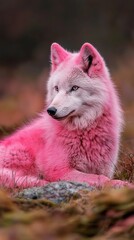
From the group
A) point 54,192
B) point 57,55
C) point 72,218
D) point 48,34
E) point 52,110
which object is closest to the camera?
point 72,218

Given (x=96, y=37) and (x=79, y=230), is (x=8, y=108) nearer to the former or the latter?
(x=96, y=37)

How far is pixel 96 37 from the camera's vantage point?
29203 millimetres

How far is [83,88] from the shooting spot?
25.4ft

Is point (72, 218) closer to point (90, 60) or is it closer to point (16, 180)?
point (16, 180)

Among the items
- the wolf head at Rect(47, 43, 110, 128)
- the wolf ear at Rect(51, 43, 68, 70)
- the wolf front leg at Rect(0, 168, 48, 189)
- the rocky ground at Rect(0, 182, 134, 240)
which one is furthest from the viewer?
the wolf ear at Rect(51, 43, 68, 70)

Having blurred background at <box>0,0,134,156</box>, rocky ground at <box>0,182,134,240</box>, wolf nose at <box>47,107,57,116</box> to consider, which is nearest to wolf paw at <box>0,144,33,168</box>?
wolf nose at <box>47,107,57,116</box>

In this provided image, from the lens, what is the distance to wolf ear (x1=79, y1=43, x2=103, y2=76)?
7.83 metres

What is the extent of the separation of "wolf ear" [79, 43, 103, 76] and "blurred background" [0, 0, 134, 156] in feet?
59.1

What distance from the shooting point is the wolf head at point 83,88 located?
773cm

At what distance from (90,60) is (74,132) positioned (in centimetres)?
87

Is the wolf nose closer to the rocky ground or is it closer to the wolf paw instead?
the wolf paw

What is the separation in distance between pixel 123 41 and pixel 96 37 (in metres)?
1.18

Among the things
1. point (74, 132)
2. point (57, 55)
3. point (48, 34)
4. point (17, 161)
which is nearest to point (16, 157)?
point (17, 161)

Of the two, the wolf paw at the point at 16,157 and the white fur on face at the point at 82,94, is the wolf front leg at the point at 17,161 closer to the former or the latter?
the wolf paw at the point at 16,157
